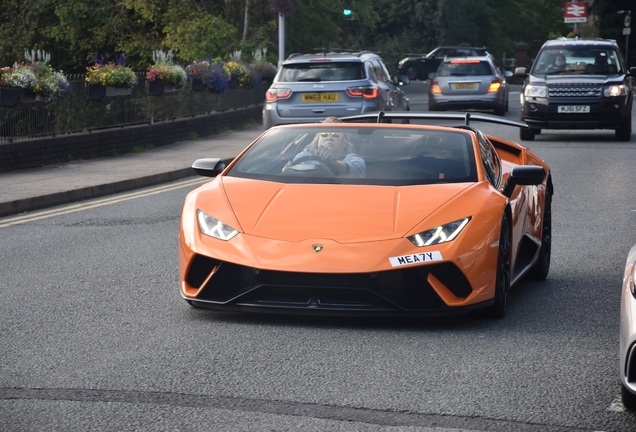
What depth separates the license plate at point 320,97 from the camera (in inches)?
915

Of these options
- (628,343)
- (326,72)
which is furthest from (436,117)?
(326,72)

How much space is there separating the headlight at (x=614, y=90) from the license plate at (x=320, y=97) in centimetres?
525

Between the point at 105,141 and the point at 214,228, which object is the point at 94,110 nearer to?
the point at 105,141

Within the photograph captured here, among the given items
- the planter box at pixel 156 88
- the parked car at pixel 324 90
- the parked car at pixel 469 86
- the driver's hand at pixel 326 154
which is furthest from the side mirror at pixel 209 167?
the parked car at pixel 469 86

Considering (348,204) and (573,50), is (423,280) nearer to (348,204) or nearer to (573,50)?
(348,204)

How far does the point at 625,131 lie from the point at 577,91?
1558mm

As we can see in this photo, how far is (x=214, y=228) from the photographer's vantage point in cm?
766

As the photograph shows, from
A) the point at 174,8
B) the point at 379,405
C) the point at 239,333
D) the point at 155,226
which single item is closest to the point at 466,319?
the point at 239,333

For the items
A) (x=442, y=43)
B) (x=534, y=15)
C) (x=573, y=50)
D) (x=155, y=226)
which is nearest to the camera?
(x=155, y=226)

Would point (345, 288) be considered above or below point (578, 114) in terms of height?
above

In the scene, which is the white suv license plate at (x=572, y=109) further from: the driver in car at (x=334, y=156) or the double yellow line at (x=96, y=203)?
the driver in car at (x=334, y=156)

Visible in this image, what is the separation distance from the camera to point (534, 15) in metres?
88.0

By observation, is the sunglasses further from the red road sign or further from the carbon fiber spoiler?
the red road sign

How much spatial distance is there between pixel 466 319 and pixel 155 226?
5793 mm
